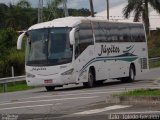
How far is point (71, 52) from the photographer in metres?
26.2

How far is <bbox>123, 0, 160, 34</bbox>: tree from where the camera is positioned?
67438 millimetres

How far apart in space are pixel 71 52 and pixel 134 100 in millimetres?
9658

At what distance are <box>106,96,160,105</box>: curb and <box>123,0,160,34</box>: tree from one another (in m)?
50.0

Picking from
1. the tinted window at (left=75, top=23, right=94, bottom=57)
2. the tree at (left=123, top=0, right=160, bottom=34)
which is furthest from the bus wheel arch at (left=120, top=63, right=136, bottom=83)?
the tree at (left=123, top=0, right=160, bottom=34)

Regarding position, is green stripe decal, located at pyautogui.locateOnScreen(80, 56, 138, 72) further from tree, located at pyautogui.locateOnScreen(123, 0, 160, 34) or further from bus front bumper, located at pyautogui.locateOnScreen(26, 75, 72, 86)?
tree, located at pyautogui.locateOnScreen(123, 0, 160, 34)

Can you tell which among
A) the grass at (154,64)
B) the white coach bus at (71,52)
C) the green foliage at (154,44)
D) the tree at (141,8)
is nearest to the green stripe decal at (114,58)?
the white coach bus at (71,52)

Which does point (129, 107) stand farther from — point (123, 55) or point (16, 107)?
point (123, 55)

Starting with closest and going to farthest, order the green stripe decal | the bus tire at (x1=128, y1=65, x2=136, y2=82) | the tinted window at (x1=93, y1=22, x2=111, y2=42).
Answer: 1. the green stripe decal
2. the tinted window at (x1=93, y1=22, x2=111, y2=42)
3. the bus tire at (x1=128, y1=65, x2=136, y2=82)

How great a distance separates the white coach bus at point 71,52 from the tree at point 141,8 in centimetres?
3738

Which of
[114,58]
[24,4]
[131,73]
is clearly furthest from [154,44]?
[114,58]

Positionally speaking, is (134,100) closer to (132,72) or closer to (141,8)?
(132,72)

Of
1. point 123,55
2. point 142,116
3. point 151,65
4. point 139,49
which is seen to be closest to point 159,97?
point 142,116

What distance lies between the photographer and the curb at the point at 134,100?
1645cm

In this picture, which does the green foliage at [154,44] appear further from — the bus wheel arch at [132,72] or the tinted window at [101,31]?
the tinted window at [101,31]
